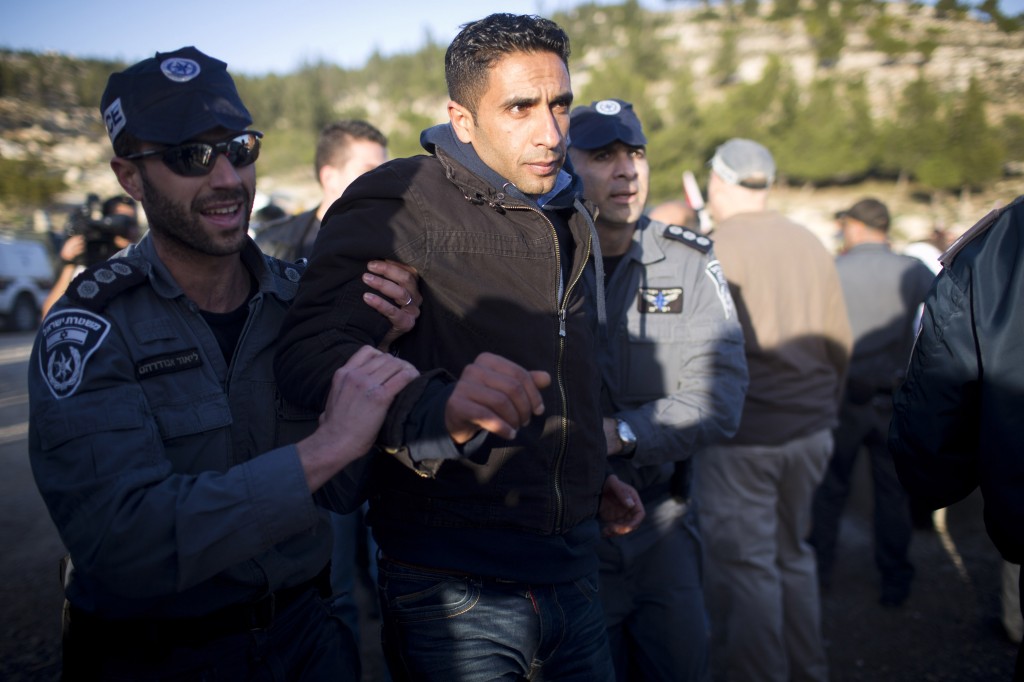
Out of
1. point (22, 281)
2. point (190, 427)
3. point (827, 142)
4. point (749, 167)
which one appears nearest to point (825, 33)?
point (827, 142)

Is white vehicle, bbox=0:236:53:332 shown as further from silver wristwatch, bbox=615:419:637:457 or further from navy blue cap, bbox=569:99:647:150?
silver wristwatch, bbox=615:419:637:457

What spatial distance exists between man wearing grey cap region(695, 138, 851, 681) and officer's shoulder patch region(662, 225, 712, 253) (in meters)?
0.95

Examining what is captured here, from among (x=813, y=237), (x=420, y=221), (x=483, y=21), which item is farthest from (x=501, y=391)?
(x=813, y=237)

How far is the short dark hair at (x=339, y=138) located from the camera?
14.1ft

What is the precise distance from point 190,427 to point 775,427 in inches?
119

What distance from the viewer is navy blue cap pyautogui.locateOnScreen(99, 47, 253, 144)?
1861 mm

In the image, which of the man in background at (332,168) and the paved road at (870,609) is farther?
the man in background at (332,168)

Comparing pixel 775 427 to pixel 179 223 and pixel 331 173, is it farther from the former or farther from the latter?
pixel 179 223

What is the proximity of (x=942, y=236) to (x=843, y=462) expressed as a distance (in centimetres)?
628

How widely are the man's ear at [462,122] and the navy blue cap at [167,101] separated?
0.58 metres

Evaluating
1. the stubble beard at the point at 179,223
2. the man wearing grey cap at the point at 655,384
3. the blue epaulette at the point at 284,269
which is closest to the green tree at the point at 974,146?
the man wearing grey cap at the point at 655,384

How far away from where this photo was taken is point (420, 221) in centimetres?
179

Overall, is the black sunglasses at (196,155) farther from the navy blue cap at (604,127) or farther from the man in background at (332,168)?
the man in background at (332,168)

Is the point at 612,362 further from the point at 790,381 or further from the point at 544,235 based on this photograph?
the point at 790,381
